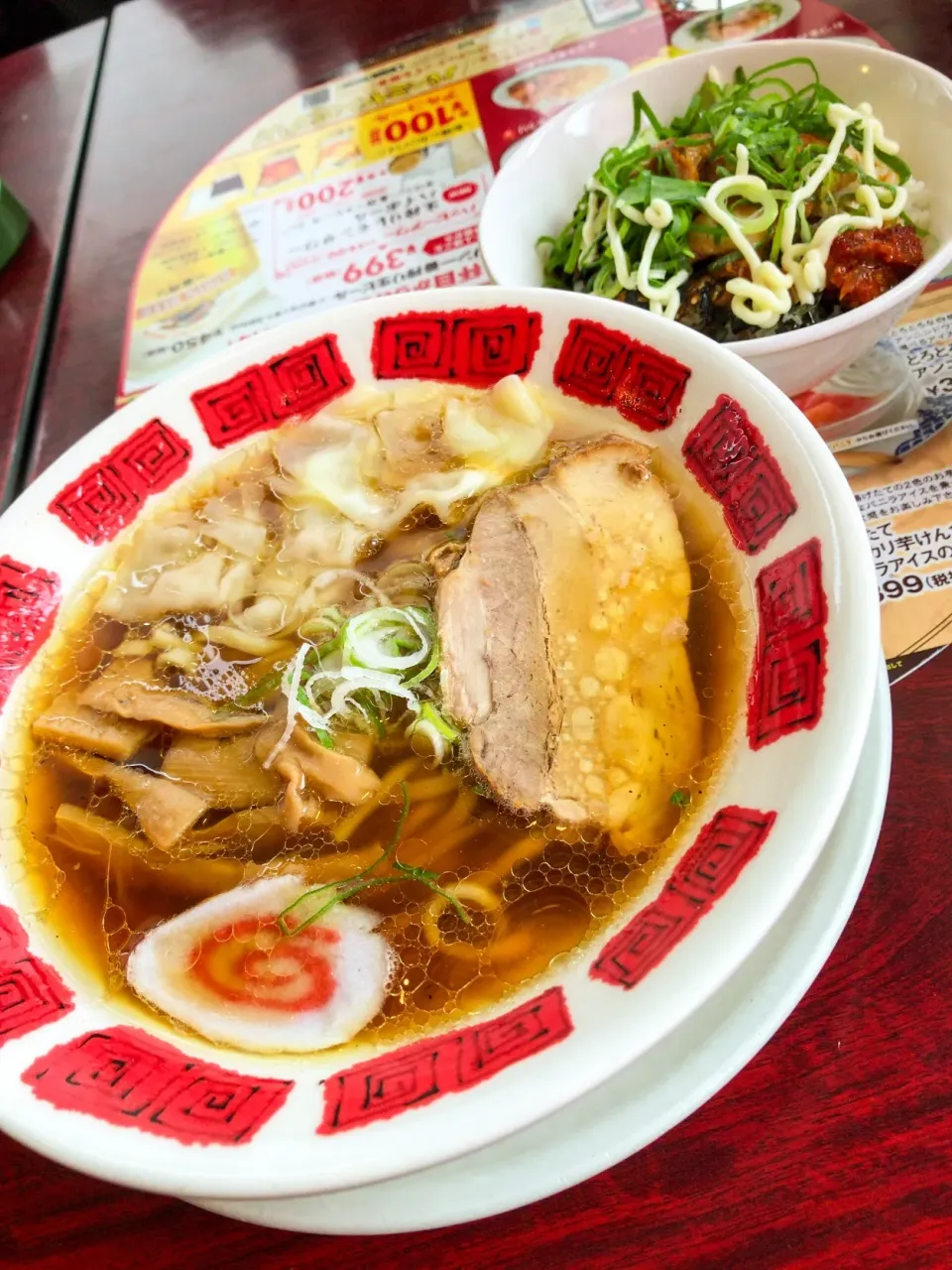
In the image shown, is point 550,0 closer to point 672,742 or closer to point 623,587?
point 623,587

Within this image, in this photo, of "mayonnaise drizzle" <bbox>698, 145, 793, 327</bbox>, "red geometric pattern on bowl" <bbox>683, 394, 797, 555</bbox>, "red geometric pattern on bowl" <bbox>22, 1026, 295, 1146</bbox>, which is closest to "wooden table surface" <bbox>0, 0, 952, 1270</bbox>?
"red geometric pattern on bowl" <bbox>22, 1026, 295, 1146</bbox>

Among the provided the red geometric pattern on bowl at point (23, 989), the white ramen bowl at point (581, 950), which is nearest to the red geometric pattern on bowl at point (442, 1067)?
the white ramen bowl at point (581, 950)

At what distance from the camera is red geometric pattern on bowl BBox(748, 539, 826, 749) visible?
900 millimetres

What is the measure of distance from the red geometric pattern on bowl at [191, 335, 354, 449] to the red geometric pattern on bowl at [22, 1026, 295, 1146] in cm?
96

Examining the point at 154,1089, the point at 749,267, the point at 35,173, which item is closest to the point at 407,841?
the point at 154,1089

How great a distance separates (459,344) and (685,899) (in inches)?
37.4

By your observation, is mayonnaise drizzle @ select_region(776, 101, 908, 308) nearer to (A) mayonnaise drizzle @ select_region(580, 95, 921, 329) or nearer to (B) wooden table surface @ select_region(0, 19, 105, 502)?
(A) mayonnaise drizzle @ select_region(580, 95, 921, 329)

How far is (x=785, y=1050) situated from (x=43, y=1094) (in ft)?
2.48

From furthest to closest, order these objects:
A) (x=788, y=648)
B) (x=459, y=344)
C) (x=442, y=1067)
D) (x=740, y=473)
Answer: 1. (x=459, y=344)
2. (x=740, y=473)
3. (x=788, y=648)
4. (x=442, y=1067)

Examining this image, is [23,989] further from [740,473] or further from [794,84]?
[794,84]

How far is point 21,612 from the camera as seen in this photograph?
1.39 meters

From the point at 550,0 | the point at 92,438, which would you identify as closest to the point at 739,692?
the point at 92,438

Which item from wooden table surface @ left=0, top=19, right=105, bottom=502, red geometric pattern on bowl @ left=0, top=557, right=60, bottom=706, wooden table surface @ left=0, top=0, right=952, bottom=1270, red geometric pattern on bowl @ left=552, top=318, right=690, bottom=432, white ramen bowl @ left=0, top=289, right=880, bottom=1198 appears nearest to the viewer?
white ramen bowl @ left=0, top=289, right=880, bottom=1198

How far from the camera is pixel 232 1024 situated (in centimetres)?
102
